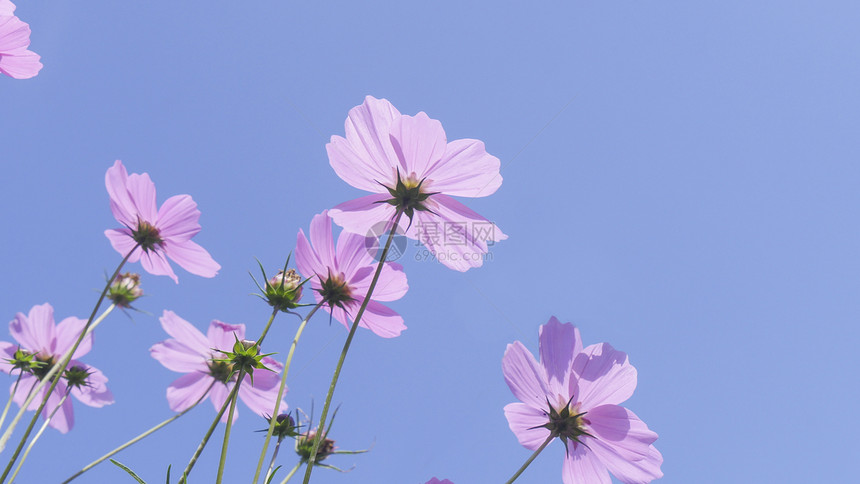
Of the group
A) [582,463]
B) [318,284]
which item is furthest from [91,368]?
[582,463]

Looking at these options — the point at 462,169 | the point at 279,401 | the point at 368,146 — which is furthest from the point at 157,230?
the point at 279,401

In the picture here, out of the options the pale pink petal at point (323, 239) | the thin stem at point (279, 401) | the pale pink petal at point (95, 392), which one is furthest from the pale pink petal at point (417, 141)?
the pale pink petal at point (95, 392)

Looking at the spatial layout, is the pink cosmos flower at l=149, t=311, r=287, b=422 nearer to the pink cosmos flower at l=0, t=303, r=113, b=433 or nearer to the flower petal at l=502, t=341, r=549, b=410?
the pink cosmos flower at l=0, t=303, r=113, b=433

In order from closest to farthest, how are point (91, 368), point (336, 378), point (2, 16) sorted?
point (336, 378) → point (2, 16) → point (91, 368)

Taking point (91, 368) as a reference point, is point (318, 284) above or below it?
above

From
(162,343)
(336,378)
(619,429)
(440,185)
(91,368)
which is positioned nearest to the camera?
(336,378)

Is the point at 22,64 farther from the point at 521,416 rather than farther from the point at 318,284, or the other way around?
the point at 521,416

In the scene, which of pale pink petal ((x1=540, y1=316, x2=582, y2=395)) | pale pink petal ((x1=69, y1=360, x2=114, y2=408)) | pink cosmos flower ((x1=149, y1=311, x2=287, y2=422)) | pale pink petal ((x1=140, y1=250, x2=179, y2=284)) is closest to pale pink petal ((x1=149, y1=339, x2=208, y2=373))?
pink cosmos flower ((x1=149, y1=311, x2=287, y2=422))
